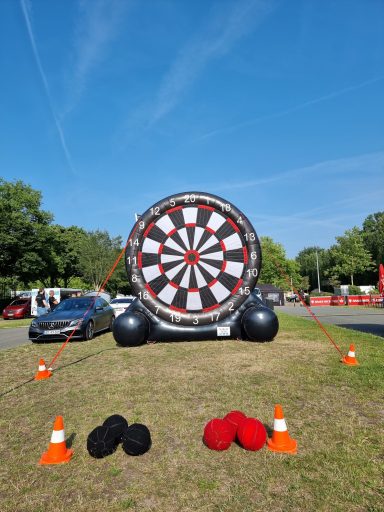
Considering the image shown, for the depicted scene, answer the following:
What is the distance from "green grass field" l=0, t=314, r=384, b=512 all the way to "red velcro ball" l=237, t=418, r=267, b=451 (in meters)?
0.09

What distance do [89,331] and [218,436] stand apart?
9.06m

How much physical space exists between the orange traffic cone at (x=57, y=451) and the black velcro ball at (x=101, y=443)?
217 millimetres

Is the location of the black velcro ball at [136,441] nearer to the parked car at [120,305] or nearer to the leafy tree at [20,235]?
the parked car at [120,305]

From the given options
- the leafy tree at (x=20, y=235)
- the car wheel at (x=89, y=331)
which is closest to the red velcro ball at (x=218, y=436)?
the car wheel at (x=89, y=331)

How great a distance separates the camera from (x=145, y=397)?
523 centimetres

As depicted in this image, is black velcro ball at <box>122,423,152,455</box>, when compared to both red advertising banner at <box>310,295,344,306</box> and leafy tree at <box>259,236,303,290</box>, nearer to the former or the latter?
red advertising banner at <box>310,295,344,306</box>

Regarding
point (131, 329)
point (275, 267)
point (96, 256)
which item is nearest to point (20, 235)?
point (96, 256)

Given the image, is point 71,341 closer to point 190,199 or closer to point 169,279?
point 169,279

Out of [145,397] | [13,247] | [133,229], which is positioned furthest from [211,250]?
[13,247]

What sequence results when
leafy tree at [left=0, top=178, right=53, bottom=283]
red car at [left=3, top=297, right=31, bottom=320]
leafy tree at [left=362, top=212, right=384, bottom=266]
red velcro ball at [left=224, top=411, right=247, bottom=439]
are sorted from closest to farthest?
red velcro ball at [left=224, top=411, right=247, bottom=439] < red car at [left=3, top=297, right=31, bottom=320] < leafy tree at [left=0, top=178, right=53, bottom=283] < leafy tree at [left=362, top=212, right=384, bottom=266]

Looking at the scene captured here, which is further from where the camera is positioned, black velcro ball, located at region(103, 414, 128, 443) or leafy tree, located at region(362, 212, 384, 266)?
leafy tree, located at region(362, 212, 384, 266)

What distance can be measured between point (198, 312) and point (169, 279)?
1134mm

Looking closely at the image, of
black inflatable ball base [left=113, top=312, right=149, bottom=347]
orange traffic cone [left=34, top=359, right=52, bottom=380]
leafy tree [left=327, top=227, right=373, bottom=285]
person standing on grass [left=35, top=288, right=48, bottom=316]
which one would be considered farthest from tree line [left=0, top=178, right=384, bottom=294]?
person standing on grass [left=35, top=288, right=48, bottom=316]

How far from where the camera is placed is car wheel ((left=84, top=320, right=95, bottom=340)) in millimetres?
11625
